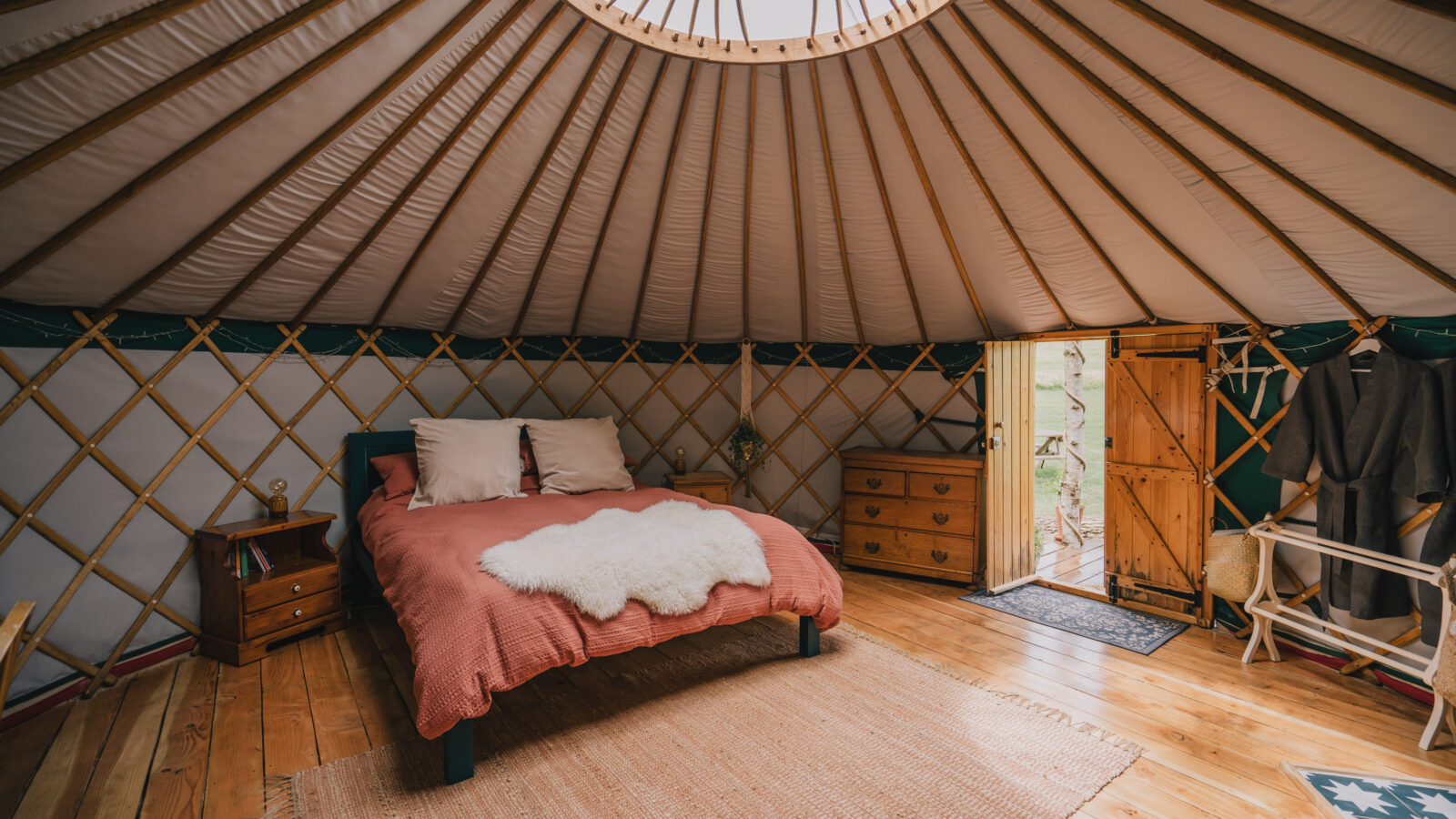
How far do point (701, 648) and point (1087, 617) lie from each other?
2.06 m

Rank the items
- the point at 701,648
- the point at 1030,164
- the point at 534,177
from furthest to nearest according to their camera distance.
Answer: the point at 701,648, the point at 534,177, the point at 1030,164

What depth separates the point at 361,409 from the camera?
11.7 ft

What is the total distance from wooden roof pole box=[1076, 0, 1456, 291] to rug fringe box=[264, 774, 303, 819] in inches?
126

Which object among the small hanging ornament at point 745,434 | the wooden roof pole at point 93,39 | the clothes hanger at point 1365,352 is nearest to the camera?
the wooden roof pole at point 93,39

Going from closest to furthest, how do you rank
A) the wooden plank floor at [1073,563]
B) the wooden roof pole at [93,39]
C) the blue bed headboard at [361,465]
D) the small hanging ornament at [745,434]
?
the wooden roof pole at [93,39] → the blue bed headboard at [361,465] → the wooden plank floor at [1073,563] → the small hanging ornament at [745,434]

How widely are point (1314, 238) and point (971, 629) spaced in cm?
213

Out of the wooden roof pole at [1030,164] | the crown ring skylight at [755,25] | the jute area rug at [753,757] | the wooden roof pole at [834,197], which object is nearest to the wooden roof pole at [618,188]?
the crown ring skylight at [755,25]

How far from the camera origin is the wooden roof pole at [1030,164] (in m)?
2.24

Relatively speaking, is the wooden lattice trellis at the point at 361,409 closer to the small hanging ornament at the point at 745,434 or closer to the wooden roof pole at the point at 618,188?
the small hanging ornament at the point at 745,434

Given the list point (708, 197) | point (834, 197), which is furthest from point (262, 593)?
point (834, 197)

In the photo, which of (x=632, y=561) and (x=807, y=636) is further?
(x=807, y=636)

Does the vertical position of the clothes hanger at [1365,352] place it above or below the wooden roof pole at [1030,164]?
below

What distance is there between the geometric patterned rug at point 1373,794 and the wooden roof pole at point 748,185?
299 centimetres

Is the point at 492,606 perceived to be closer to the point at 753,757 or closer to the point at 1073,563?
the point at 753,757
